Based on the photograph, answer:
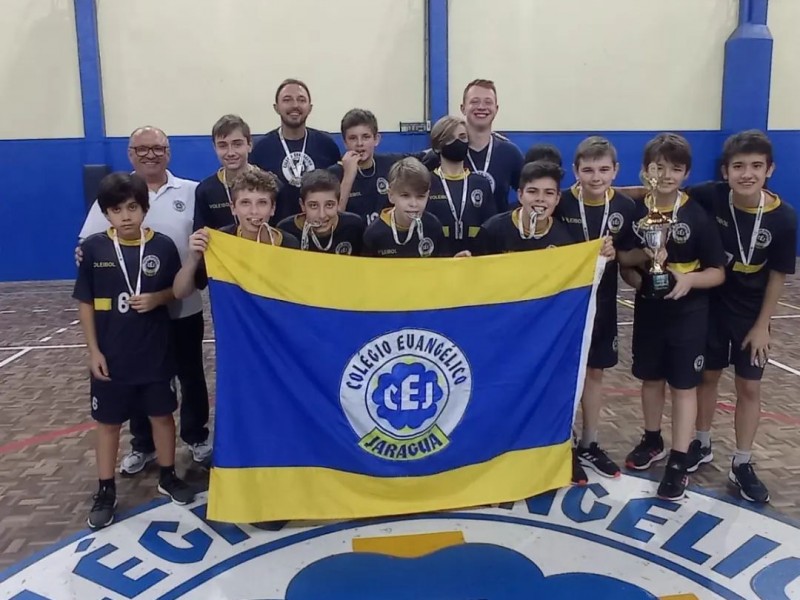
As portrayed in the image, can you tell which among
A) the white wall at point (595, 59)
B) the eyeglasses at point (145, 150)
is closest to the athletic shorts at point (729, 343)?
the eyeglasses at point (145, 150)

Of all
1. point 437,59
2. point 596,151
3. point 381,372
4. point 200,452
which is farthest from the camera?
point 437,59

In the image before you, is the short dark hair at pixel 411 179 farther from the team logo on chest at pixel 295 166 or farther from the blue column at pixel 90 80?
the blue column at pixel 90 80

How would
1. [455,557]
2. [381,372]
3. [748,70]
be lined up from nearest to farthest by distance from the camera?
[455,557], [381,372], [748,70]

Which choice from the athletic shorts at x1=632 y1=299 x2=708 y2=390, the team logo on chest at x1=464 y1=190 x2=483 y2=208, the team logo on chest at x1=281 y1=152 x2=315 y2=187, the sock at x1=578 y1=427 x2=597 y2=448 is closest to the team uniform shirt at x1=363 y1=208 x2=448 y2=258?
the team logo on chest at x1=464 y1=190 x2=483 y2=208

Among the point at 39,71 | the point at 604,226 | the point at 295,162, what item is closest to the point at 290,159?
the point at 295,162

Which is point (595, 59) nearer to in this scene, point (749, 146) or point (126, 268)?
point (749, 146)

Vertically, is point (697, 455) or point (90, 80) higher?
point (90, 80)

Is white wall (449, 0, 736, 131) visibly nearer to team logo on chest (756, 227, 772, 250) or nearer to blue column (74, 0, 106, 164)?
blue column (74, 0, 106, 164)

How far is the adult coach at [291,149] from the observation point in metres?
3.84

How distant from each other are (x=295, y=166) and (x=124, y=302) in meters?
1.30

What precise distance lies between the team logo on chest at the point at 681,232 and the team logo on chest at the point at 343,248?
1.40m

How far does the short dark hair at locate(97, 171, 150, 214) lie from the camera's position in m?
2.94

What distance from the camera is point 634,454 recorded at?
141 inches

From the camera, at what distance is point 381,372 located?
2910mm
